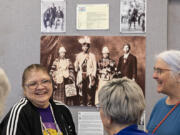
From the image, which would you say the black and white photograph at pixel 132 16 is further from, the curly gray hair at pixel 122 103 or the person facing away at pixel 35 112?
the curly gray hair at pixel 122 103

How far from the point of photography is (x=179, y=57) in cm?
161

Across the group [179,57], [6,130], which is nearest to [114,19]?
[179,57]

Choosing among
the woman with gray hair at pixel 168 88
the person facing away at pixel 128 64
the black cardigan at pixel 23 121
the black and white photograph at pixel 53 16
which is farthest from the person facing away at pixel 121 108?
the black and white photograph at pixel 53 16

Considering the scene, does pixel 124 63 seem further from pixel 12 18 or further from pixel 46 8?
pixel 12 18

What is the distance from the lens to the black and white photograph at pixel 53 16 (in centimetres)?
230

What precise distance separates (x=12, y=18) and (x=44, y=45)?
0.38 m

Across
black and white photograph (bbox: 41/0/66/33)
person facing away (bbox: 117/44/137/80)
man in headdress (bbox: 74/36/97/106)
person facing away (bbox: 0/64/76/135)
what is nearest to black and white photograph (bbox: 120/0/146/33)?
person facing away (bbox: 117/44/137/80)

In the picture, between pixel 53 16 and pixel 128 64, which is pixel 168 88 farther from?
pixel 53 16

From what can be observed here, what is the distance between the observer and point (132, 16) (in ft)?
7.36

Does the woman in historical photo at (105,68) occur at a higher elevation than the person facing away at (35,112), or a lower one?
higher

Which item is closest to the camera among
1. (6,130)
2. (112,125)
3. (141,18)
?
(112,125)

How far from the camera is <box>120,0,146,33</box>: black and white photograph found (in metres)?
2.23

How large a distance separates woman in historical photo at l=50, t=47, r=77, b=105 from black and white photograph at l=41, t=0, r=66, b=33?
0.19 metres

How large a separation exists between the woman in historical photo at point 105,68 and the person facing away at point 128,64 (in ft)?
0.25
